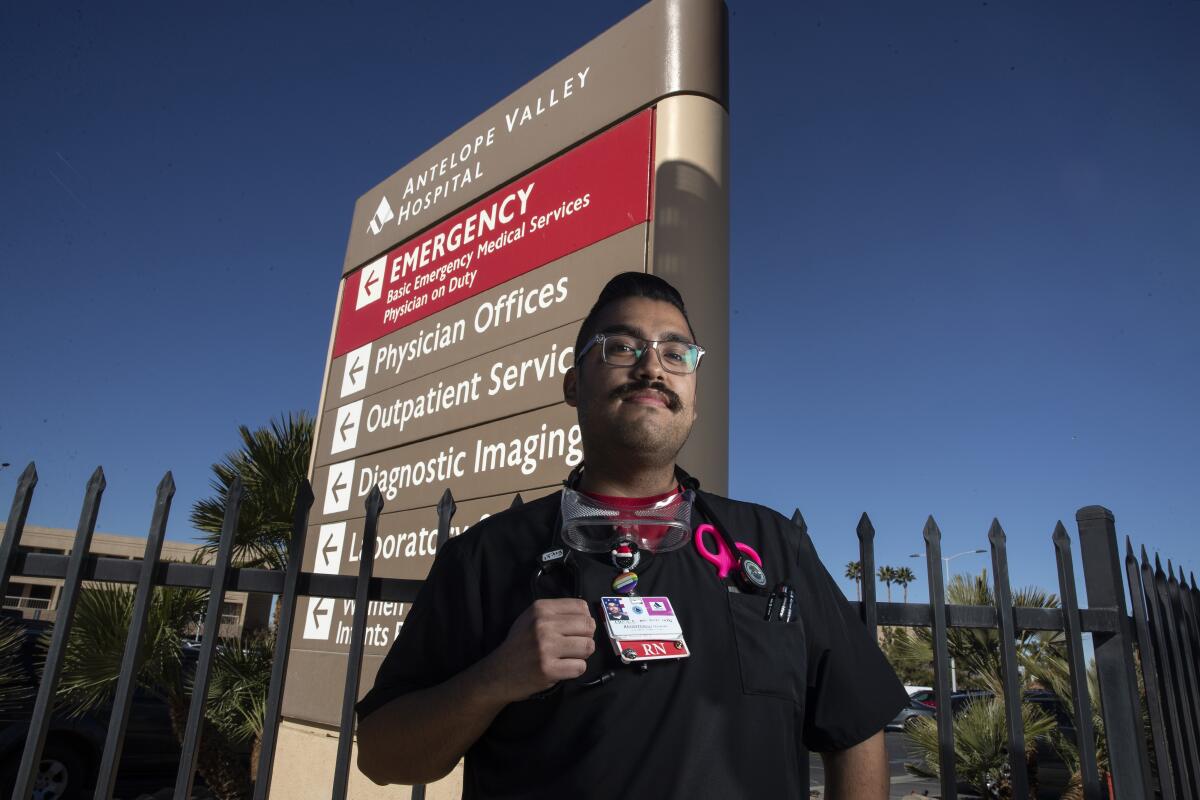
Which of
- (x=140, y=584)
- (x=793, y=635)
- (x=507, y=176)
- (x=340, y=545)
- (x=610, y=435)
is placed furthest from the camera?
(x=340, y=545)

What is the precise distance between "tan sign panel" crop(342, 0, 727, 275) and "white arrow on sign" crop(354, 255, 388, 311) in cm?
10

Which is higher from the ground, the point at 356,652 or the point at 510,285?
the point at 510,285

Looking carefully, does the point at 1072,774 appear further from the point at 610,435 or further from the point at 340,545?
the point at 610,435

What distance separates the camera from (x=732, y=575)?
141cm

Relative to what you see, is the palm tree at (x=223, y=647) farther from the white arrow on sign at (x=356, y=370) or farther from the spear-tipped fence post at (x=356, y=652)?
the spear-tipped fence post at (x=356, y=652)

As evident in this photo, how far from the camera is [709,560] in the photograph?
1.41 m

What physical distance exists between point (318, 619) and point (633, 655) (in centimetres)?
402

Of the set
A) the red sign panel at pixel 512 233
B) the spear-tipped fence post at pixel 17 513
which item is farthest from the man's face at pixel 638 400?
the red sign panel at pixel 512 233

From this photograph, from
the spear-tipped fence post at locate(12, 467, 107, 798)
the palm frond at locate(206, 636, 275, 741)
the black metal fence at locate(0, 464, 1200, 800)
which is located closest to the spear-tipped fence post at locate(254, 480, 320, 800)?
the black metal fence at locate(0, 464, 1200, 800)

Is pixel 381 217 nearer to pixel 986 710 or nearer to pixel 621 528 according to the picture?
pixel 621 528

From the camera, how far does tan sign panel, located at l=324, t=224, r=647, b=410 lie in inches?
142

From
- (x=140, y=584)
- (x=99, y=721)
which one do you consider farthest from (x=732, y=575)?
(x=99, y=721)

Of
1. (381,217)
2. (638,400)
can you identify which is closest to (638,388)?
(638,400)

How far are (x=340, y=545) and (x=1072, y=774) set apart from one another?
7.62m
